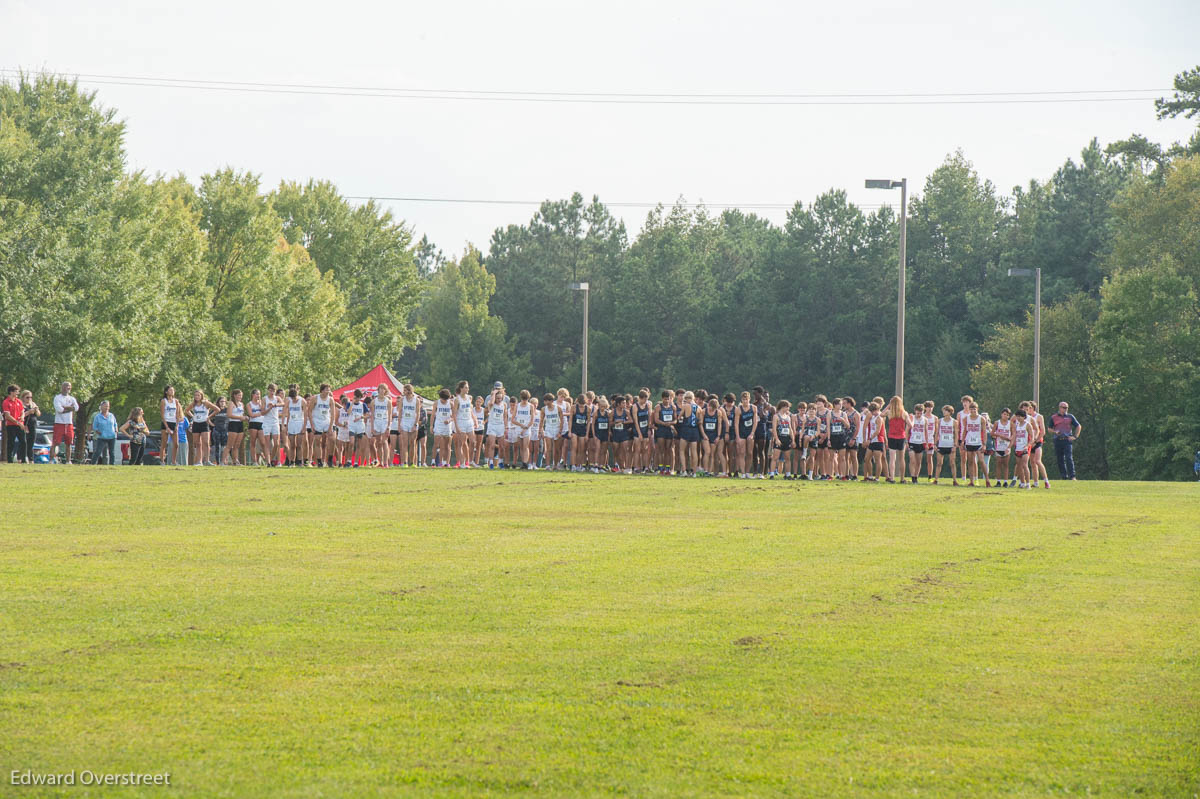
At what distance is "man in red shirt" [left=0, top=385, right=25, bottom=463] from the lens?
95.3 feet

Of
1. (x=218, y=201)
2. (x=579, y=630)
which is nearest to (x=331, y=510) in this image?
(x=579, y=630)

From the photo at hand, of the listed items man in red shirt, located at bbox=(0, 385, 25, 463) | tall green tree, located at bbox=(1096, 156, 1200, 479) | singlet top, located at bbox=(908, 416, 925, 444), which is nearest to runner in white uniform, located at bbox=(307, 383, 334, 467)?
man in red shirt, located at bbox=(0, 385, 25, 463)

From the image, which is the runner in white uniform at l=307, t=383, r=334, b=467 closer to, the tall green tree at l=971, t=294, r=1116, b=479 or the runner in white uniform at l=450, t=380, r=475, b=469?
the runner in white uniform at l=450, t=380, r=475, b=469

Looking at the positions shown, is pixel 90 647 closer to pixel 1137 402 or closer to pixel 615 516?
pixel 615 516

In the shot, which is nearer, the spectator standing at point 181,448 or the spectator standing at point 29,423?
the spectator standing at point 29,423

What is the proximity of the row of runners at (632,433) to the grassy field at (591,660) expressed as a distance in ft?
44.8

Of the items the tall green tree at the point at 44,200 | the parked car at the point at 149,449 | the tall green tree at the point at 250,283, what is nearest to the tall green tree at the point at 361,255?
the tall green tree at the point at 250,283

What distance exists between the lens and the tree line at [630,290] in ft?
139

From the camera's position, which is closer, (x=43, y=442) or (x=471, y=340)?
(x=43, y=442)

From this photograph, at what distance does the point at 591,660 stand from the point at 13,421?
2511 cm

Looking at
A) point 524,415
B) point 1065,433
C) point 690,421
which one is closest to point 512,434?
point 524,415

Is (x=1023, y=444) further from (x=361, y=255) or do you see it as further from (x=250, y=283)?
(x=361, y=255)

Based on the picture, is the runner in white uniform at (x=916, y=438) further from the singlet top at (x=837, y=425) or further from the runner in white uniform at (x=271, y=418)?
the runner in white uniform at (x=271, y=418)

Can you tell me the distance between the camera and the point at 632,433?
1209 inches
